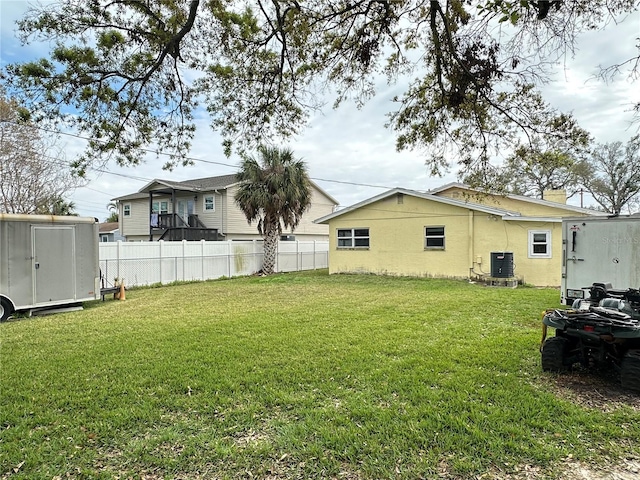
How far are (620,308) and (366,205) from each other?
13.4m

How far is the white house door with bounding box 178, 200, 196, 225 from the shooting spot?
23188 millimetres

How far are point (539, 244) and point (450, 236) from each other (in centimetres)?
314

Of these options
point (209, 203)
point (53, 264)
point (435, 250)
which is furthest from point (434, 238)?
point (209, 203)

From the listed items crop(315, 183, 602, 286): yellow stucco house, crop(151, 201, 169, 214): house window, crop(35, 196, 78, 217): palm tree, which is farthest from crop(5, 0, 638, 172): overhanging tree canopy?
crop(151, 201, 169, 214): house window

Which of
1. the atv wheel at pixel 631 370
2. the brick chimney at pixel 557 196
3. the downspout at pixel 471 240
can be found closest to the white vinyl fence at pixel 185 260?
the downspout at pixel 471 240

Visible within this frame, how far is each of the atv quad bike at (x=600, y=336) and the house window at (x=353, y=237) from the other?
12.9 meters

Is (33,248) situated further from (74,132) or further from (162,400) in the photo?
(162,400)

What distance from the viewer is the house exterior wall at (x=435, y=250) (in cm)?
1359

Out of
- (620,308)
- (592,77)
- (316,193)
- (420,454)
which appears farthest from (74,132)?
(316,193)

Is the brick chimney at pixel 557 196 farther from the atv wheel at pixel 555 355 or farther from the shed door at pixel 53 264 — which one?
the shed door at pixel 53 264

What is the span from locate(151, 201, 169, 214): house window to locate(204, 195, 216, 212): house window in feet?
11.1

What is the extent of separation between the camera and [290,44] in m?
5.54

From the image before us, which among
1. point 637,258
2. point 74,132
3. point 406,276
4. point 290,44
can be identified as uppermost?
point 290,44

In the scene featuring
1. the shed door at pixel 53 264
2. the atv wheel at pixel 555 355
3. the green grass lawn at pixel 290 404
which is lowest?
the green grass lawn at pixel 290 404
